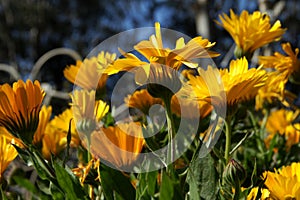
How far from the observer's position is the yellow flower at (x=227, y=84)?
17.5 inches

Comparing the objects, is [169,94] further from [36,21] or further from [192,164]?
[36,21]

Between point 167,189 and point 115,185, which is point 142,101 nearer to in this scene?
point 115,185

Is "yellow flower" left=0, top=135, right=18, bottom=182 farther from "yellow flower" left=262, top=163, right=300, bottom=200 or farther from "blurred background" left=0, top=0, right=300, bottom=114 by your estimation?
"blurred background" left=0, top=0, right=300, bottom=114

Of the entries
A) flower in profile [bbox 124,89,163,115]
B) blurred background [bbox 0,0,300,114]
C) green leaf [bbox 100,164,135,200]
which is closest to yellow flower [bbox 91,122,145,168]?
green leaf [bbox 100,164,135,200]

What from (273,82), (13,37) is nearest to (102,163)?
(273,82)

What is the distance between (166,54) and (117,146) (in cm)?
11

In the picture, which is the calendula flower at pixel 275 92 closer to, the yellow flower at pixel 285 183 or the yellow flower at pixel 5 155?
the yellow flower at pixel 285 183

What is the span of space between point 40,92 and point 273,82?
303 millimetres

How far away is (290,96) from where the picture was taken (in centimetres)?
74

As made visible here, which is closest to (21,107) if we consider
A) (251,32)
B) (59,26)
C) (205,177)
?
(205,177)

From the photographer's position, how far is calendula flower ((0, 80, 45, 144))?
456 millimetres

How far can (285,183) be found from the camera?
408 mm

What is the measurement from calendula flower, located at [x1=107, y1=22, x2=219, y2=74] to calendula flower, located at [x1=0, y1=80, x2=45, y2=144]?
0.08m

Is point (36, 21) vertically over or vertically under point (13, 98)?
over
